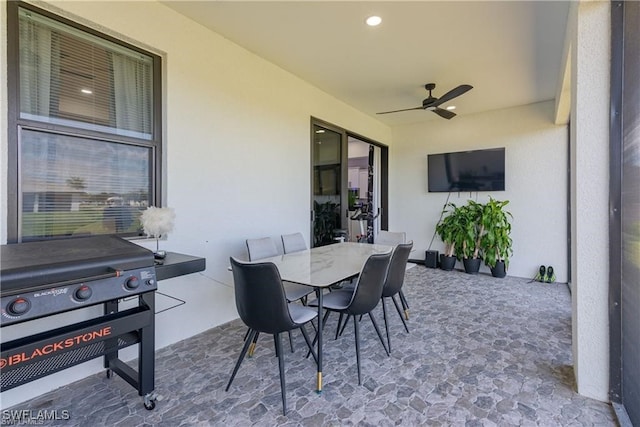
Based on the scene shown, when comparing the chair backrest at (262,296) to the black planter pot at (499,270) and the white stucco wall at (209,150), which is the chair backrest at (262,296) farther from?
the black planter pot at (499,270)

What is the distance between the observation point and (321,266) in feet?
8.21

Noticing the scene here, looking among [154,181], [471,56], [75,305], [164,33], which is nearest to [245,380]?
[75,305]

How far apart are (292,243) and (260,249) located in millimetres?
541

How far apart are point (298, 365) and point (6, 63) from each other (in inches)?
109

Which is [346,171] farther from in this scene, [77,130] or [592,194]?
[77,130]

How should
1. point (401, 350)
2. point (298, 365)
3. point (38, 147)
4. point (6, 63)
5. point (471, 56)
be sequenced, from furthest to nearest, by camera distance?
point (471, 56) < point (401, 350) < point (298, 365) < point (38, 147) < point (6, 63)

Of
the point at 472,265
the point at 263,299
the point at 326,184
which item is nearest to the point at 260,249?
the point at 263,299

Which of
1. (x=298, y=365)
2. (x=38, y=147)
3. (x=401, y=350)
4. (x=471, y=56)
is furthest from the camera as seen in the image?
(x=471, y=56)

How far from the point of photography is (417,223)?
6289 millimetres

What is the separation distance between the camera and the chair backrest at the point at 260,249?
289cm

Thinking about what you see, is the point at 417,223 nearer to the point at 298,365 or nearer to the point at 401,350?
the point at 401,350

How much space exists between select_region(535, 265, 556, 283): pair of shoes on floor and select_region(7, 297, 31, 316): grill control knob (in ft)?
19.8

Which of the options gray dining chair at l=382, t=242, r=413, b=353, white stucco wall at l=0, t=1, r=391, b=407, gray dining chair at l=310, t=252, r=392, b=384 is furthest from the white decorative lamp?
gray dining chair at l=382, t=242, r=413, b=353

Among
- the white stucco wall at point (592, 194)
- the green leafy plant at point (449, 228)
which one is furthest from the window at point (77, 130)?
the green leafy plant at point (449, 228)
